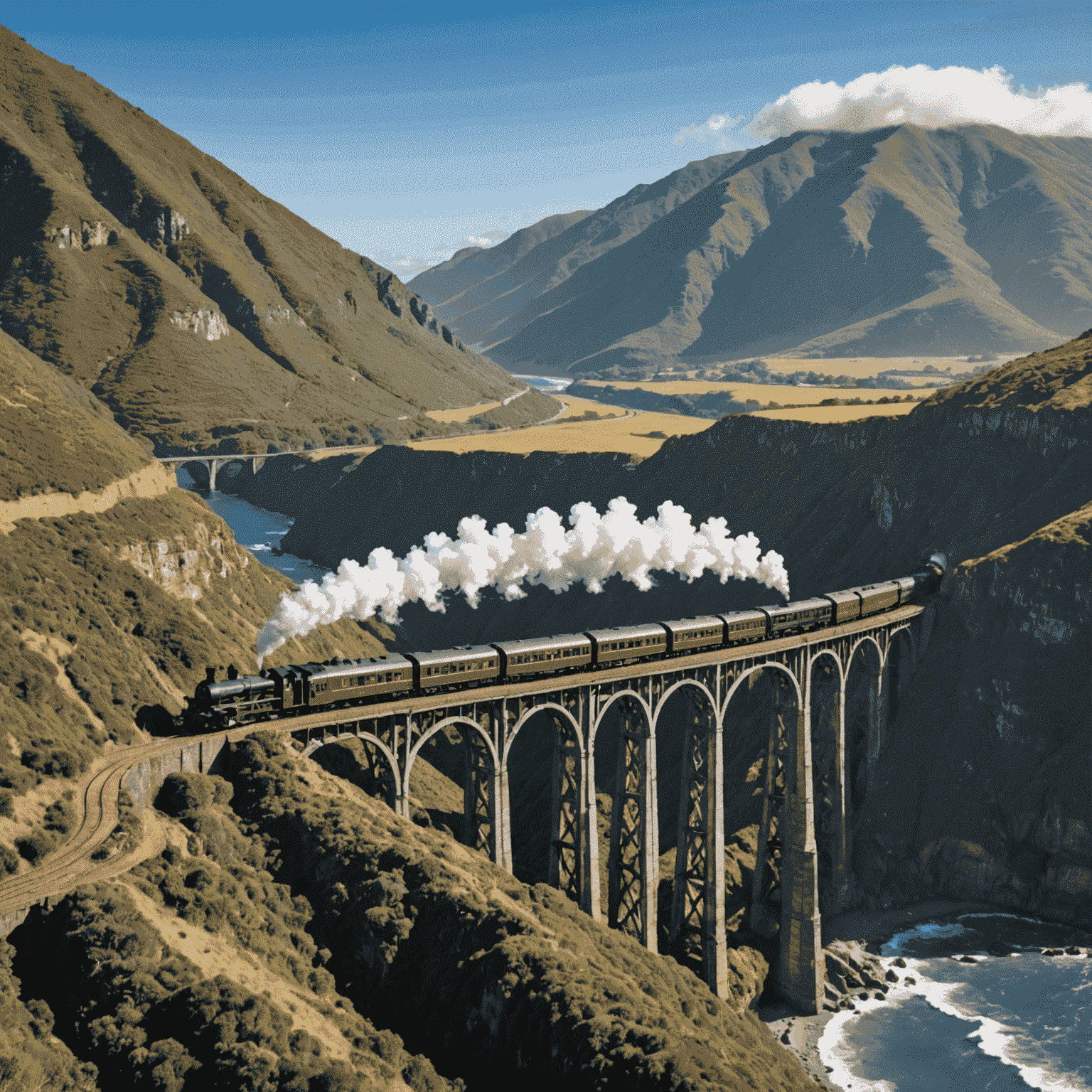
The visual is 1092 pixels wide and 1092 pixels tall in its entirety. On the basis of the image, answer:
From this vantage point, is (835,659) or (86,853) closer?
(86,853)

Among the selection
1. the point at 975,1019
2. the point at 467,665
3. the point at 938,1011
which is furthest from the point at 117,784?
the point at 975,1019

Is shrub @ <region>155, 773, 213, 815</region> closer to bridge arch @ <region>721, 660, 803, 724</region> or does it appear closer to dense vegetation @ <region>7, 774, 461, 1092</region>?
dense vegetation @ <region>7, 774, 461, 1092</region>

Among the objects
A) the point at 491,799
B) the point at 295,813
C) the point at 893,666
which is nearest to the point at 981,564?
the point at 893,666

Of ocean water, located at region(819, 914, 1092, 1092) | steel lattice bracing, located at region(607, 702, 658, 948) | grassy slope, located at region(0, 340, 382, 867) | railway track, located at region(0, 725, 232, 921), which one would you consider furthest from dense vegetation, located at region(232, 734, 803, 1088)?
ocean water, located at region(819, 914, 1092, 1092)

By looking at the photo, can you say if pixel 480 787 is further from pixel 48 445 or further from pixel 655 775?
pixel 48 445

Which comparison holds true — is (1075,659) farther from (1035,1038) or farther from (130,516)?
(130,516)
